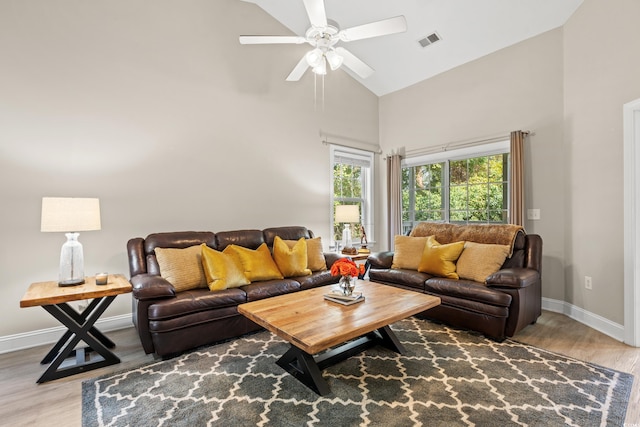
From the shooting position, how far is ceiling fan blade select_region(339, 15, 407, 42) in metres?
2.26

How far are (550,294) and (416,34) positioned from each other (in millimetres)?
3656

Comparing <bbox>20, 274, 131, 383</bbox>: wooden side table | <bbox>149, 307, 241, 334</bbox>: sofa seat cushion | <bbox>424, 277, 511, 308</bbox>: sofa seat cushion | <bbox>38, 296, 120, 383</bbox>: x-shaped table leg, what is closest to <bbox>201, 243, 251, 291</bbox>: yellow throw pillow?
<bbox>149, 307, 241, 334</bbox>: sofa seat cushion

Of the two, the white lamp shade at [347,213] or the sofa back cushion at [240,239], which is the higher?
the white lamp shade at [347,213]

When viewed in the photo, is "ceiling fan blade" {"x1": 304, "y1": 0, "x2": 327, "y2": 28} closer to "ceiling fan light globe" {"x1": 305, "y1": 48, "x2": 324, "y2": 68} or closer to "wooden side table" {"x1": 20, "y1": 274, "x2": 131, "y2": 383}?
"ceiling fan light globe" {"x1": 305, "y1": 48, "x2": 324, "y2": 68}

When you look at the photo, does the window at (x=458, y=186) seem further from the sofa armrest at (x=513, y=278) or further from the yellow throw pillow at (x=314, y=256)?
the yellow throw pillow at (x=314, y=256)

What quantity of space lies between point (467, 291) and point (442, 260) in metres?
0.49

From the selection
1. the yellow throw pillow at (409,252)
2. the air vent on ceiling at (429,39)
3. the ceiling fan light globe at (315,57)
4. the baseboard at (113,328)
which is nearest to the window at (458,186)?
the yellow throw pillow at (409,252)

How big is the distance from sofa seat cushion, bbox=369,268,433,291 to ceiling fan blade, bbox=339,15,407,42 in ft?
7.77

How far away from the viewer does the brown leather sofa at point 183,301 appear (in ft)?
8.11

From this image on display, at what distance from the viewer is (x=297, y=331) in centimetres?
185

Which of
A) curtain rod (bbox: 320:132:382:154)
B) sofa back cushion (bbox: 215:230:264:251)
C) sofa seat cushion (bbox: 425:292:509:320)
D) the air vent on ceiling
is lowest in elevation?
sofa seat cushion (bbox: 425:292:509:320)

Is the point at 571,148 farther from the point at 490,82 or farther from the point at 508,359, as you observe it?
the point at 508,359

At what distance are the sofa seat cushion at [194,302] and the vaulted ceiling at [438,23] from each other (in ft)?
11.1

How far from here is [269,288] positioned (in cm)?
303
